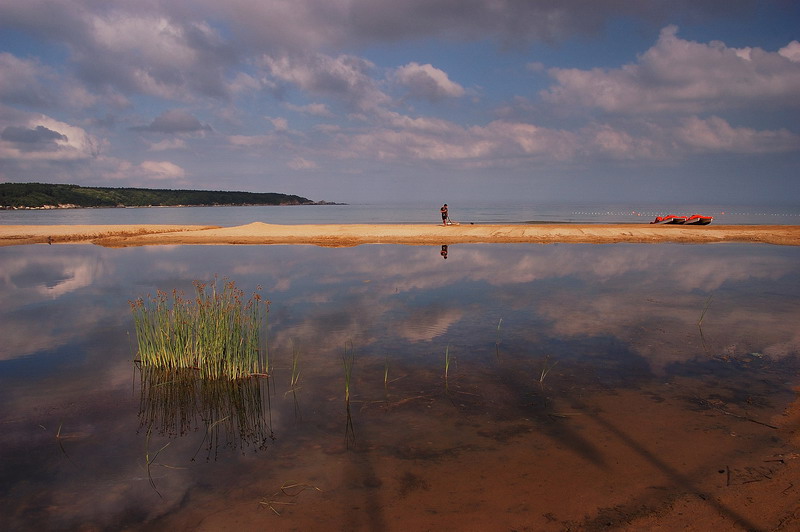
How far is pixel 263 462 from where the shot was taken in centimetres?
639

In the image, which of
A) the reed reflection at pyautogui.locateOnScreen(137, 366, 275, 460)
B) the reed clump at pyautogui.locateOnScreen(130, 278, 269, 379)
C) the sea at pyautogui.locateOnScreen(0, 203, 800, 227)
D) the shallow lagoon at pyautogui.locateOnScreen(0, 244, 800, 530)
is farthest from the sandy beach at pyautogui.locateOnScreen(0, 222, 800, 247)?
the reed reflection at pyautogui.locateOnScreen(137, 366, 275, 460)

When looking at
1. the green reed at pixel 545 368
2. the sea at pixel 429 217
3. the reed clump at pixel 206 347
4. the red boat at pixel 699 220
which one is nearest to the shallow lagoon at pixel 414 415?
the green reed at pixel 545 368

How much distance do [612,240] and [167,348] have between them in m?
31.6

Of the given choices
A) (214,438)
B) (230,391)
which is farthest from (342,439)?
(230,391)

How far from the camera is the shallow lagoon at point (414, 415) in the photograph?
18.1 ft

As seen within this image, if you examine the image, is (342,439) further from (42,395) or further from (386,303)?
(386,303)

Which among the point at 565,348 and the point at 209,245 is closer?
the point at 565,348

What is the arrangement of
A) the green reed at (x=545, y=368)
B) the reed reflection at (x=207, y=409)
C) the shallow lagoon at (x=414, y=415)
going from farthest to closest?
1. the green reed at (x=545, y=368)
2. the reed reflection at (x=207, y=409)
3. the shallow lagoon at (x=414, y=415)

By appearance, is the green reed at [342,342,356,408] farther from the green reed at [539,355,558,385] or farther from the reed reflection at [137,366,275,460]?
the green reed at [539,355,558,385]

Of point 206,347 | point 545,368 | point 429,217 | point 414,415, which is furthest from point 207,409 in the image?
point 429,217

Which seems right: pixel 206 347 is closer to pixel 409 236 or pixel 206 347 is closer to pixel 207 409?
pixel 207 409

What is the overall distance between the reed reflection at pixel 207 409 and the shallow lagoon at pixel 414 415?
1.7 inches

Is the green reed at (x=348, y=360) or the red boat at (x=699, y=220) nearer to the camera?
the green reed at (x=348, y=360)

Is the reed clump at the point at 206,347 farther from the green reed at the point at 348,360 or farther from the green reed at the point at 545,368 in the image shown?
the green reed at the point at 545,368
